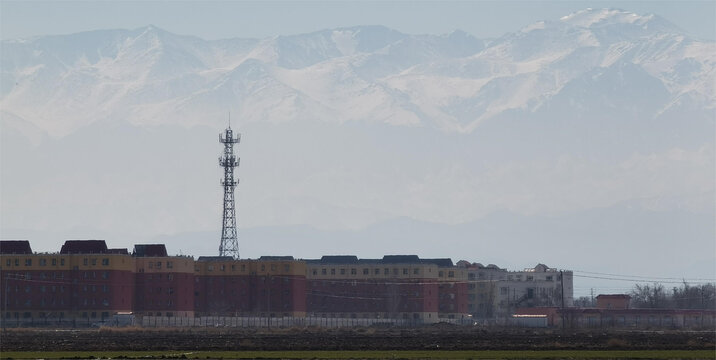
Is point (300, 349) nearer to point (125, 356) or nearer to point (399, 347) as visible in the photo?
point (399, 347)

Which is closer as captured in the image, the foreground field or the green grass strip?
the green grass strip

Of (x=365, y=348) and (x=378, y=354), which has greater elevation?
(x=365, y=348)

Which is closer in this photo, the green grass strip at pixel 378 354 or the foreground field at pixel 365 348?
the green grass strip at pixel 378 354

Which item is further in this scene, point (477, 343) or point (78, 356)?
point (477, 343)

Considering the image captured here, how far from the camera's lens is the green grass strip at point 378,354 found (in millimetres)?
88875

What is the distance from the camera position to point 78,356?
91.2 metres

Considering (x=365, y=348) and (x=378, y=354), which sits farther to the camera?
(x=365, y=348)

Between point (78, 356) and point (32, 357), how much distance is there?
8.81 feet

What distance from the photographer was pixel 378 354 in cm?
9362

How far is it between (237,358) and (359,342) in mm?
28986

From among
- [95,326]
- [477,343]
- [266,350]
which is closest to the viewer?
[266,350]

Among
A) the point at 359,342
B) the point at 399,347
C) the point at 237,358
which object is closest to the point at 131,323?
the point at 359,342

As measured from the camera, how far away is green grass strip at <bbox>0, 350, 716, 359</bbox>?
3499 inches

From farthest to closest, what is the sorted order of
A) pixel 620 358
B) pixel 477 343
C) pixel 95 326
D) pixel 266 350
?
pixel 95 326
pixel 477 343
pixel 266 350
pixel 620 358
